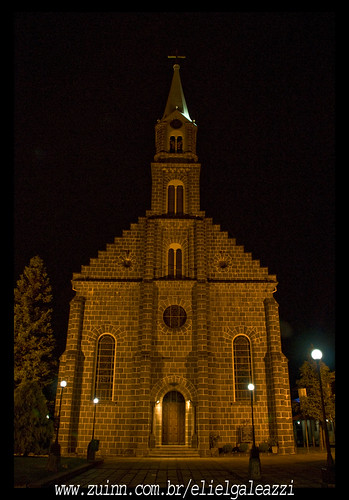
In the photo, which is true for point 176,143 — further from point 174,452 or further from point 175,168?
point 174,452

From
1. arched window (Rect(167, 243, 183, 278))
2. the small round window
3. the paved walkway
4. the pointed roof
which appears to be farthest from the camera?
the pointed roof

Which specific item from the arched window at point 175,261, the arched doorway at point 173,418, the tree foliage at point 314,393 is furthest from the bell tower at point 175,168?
the tree foliage at point 314,393

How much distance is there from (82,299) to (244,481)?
17.1 m

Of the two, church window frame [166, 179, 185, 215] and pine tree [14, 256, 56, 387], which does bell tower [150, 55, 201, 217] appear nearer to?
church window frame [166, 179, 185, 215]

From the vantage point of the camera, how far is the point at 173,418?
24906 millimetres

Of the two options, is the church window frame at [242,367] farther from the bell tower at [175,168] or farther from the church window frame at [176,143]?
the church window frame at [176,143]

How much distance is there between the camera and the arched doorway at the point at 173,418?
80.8 feet

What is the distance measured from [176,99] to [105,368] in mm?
23699

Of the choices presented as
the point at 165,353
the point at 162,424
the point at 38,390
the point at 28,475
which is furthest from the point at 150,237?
the point at 28,475

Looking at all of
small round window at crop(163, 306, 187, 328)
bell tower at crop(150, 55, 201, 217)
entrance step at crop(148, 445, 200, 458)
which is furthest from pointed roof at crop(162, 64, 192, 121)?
entrance step at crop(148, 445, 200, 458)

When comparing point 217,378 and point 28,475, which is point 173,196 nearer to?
point 217,378

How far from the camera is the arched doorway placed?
2462 centimetres

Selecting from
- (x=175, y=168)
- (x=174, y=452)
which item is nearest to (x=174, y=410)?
(x=174, y=452)

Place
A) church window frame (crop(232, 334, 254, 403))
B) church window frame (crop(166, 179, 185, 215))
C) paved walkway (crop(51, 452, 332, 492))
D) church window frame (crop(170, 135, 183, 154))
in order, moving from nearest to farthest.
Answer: paved walkway (crop(51, 452, 332, 492)) < church window frame (crop(232, 334, 254, 403)) < church window frame (crop(166, 179, 185, 215)) < church window frame (crop(170, 135, 183, 154))
